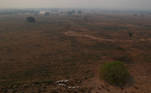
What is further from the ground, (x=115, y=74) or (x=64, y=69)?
(x=115, y=74)

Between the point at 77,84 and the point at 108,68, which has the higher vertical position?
the point at 108,68

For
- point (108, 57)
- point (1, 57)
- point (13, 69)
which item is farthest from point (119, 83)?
point (1, 57)

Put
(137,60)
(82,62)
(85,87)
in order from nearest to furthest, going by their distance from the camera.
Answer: (85,87) < (82,62) < (137,60)

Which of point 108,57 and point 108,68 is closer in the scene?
point 108,68

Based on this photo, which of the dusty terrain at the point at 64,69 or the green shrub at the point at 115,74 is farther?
the green shrub at the point at 115,74

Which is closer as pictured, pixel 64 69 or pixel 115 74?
pixel 115 74

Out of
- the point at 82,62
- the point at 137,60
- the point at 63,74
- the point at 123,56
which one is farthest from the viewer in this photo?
the point at 123,56

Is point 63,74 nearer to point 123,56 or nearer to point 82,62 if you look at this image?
point 82,62

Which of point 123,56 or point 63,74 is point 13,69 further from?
point 123,56

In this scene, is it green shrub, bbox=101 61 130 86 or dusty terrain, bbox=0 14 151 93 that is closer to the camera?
dusty terrain, bbox=0 14 151 93
